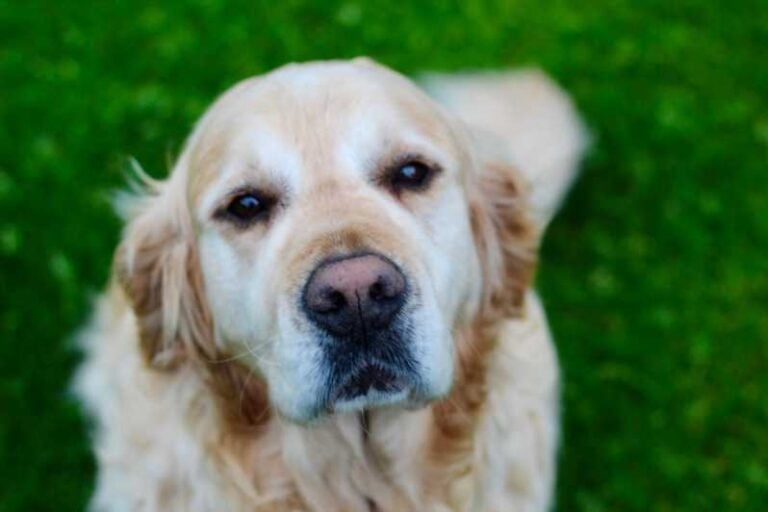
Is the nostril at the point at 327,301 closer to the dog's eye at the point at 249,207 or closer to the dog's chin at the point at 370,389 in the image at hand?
the dog's chin at the point at 370,389

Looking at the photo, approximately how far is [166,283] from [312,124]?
0.72 m

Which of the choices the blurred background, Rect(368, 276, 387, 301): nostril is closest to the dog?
Rect(368, 276, 387, 301): nostril

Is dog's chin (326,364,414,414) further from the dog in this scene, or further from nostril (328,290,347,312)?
nostril (328,290,347,312)

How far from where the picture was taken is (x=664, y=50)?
5.86m

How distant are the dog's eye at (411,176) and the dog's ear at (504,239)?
35 cm

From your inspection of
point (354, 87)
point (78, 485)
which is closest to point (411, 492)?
point (354, 87)

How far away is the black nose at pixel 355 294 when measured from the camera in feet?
8.14

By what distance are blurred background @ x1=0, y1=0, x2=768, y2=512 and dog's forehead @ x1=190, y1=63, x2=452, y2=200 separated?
2.71ft

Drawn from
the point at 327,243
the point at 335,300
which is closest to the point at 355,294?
the point at 335,300

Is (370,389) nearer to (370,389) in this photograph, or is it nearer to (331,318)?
(370,389)

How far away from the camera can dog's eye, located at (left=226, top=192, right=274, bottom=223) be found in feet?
9.25

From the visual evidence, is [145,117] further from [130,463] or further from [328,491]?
[328,491]

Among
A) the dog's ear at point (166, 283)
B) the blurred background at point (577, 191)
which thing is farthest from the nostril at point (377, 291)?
the blurred background at point (577, 191)

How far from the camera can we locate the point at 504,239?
3297mm
